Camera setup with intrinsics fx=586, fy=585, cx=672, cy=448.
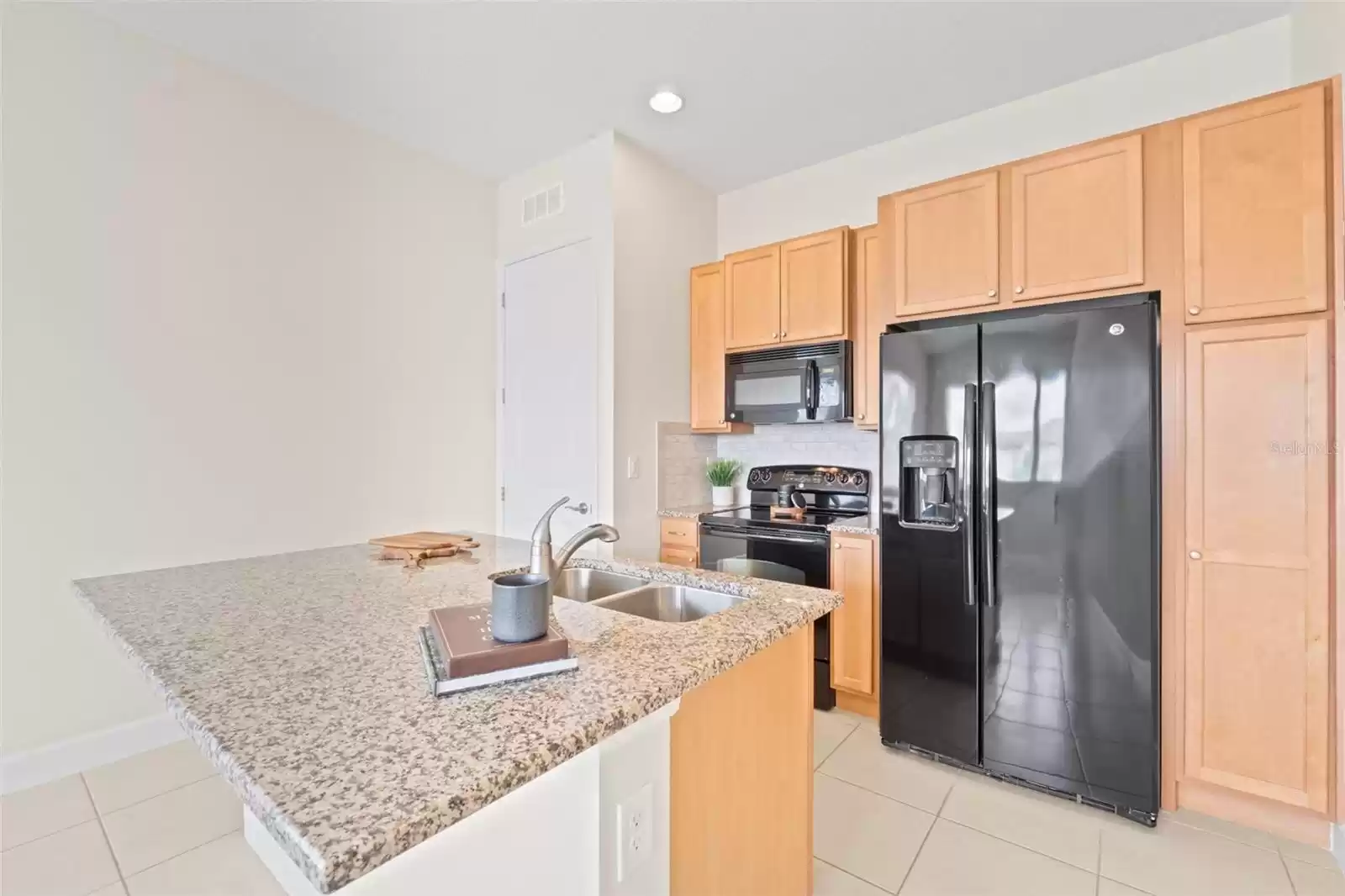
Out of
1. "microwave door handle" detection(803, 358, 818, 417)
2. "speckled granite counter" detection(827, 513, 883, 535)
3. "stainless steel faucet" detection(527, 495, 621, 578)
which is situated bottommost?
"speckled granite counter" detection(827, 513, 883, 535)

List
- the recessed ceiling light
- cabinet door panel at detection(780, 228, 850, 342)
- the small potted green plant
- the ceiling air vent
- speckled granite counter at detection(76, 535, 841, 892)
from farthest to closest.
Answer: the small potted green plant, the ceiling air vent, cabinet door panel at detection(780, 228, 850, 342), the recessed ceiling light, speckled granite counter at detection(76, 535, 841, 892)

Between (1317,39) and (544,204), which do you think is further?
(544,204)

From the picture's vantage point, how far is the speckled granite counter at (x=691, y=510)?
327 cm

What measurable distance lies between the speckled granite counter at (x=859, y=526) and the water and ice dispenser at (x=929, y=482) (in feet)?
0.93

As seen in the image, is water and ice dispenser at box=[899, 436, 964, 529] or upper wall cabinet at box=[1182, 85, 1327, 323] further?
water and ice dispenser at box=[899, 436, 964, 529]

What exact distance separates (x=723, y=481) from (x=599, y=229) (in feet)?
5.34

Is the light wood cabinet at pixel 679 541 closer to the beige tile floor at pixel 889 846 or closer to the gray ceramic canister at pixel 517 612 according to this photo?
the beige tile floor at pixel 889 846

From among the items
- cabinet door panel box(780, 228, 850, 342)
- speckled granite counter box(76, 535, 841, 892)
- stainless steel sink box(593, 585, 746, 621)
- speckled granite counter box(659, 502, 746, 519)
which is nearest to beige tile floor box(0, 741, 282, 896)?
speckled granite counter box(76, 535, 841, 892)

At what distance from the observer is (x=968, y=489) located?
Result: 2.16 m

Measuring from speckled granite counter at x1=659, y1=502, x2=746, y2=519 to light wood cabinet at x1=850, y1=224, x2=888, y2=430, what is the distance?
0.99m

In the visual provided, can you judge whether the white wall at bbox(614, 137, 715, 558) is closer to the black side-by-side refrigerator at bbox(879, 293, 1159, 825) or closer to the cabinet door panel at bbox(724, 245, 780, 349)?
the cabinet door panel at bbox(724, 245, 780, 349)

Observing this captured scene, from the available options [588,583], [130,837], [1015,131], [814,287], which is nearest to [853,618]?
[588,583]

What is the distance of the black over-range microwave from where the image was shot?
2.99 metres

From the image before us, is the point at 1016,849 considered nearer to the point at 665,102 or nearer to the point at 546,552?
the point at 546,552
